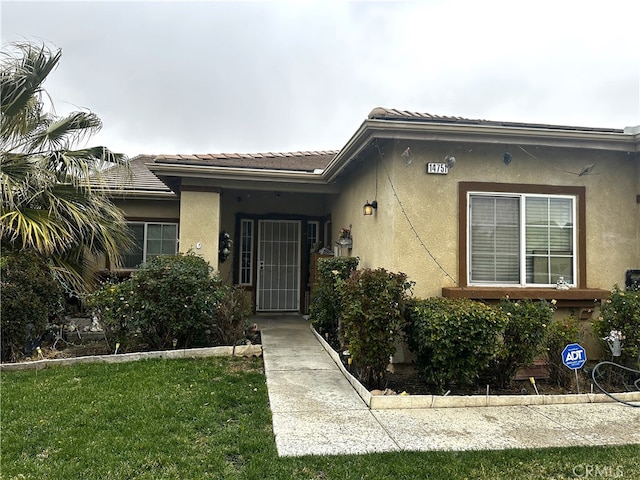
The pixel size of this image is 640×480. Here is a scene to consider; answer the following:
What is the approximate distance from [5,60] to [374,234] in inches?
275

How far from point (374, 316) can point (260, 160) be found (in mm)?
6363

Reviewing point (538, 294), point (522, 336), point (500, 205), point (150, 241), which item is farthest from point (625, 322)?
point (150, 241)

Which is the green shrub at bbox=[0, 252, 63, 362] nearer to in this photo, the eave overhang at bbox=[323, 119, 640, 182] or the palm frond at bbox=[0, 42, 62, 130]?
the palm frond at bbox=[0, 42, 62, 130]

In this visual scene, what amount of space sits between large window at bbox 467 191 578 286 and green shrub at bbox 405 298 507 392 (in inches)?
51.8

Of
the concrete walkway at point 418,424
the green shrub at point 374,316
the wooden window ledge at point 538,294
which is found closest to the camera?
the concrete walkway at point 418,424

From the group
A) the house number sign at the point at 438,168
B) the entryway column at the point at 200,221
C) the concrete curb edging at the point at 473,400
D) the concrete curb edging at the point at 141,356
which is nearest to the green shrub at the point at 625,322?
the concrete curb edging at the point at 473,400

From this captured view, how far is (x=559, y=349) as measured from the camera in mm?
5277

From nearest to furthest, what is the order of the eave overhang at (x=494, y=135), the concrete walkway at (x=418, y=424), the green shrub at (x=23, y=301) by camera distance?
the concrete walkway at (x=418, y=424) < the eave overhang at (x=494, y=135) < the green shrub at (x=23, y=301)

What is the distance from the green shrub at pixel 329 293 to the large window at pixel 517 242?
2.11 meters

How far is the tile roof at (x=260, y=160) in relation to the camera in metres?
8.23

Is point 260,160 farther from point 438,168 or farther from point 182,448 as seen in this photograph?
point 182,448

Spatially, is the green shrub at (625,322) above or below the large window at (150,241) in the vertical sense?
below

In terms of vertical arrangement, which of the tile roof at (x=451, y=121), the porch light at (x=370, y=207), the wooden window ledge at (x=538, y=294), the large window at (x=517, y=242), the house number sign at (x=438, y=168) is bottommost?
the wooden window ledge at (x=538, y=294)

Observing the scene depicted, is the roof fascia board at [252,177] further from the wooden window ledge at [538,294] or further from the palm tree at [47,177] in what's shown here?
the wooden window ledge at [538,294]
